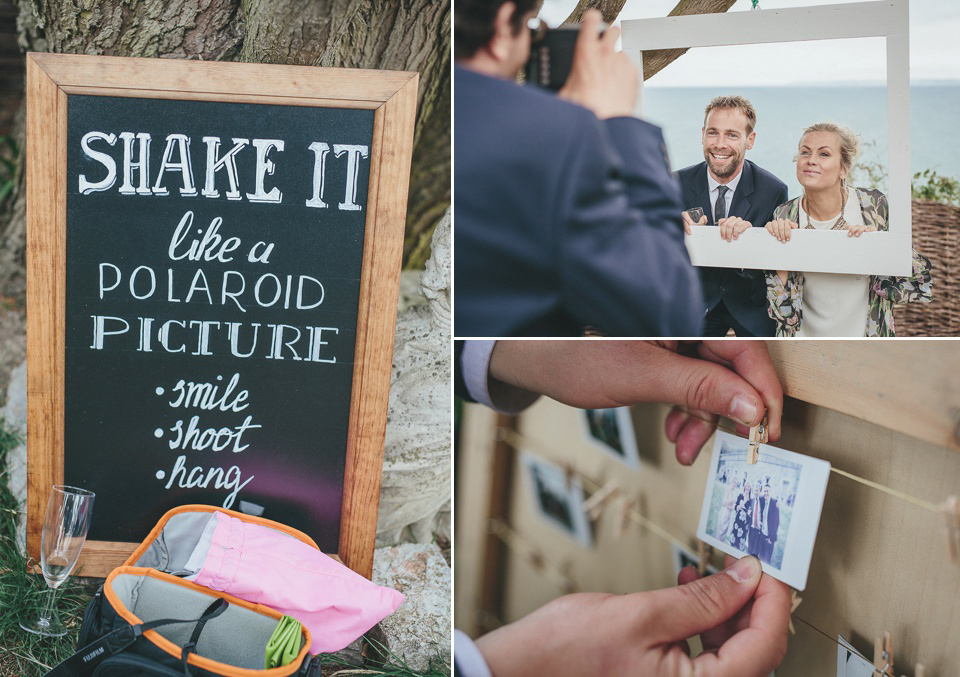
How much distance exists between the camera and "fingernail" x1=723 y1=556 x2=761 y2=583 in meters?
1.02

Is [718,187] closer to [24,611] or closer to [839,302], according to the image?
[839,302]

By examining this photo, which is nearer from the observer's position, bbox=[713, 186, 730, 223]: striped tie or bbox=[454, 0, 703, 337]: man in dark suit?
bbox=[454, 0, 703, 337]: man in dark suit

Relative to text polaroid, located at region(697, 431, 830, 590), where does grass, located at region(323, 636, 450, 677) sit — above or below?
below

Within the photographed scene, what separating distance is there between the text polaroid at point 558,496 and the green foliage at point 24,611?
41.0 inches

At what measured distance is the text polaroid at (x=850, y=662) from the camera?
3.16ft

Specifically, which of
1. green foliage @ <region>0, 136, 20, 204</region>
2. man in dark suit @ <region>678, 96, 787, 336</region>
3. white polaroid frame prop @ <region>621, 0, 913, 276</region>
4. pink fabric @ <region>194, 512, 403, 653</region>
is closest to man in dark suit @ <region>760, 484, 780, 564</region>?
man in dark suit @ <region>678, 96, 787, 336</region>

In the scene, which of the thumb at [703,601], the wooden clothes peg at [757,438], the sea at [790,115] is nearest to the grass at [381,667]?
the thumb at [703,601]

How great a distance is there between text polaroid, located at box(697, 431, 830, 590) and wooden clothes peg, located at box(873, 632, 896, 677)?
0.11 m

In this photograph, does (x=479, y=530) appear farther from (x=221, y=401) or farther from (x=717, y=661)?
(x=221, y=401)

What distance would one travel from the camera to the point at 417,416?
1.79 metres

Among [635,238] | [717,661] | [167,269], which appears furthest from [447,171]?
[717,661]

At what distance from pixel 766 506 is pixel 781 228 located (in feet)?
1.43

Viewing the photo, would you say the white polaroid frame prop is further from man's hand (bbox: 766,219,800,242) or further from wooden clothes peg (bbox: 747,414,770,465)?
wooden clothes peg (bbox: 747,414,770,465)

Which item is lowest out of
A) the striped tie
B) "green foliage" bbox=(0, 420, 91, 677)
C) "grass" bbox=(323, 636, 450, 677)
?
"grass" bbox=(323, 636, 450, 677)
